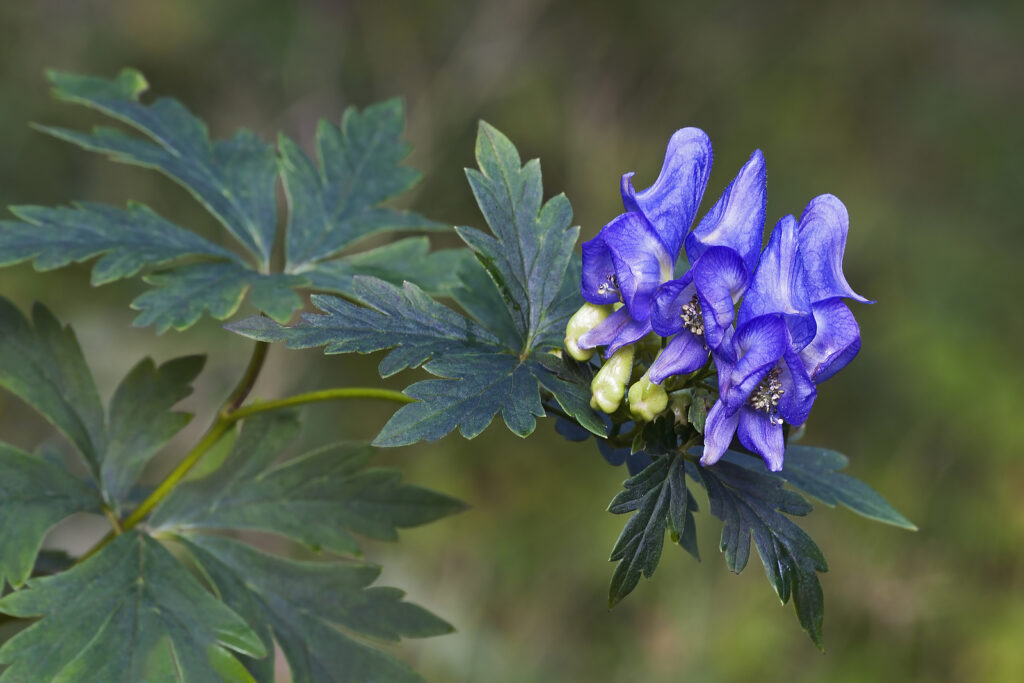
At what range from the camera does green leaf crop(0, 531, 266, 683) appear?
3.91 ft

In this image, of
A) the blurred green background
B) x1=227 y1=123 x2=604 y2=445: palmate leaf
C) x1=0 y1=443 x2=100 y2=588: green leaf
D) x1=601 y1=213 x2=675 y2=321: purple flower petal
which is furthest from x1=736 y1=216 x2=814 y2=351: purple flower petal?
the blurred green background

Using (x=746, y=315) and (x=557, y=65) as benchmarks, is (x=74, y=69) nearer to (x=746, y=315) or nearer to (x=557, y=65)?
(x=557, y=65)

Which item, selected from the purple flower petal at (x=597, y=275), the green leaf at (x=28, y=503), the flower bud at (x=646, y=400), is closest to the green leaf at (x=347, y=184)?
the green leaf at (x=28, y=503)

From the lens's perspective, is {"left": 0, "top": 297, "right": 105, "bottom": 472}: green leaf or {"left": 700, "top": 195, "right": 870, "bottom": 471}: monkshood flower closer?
{"left": 700, "top": 195, "right": 870, "bottom": 471}: monkshood flower

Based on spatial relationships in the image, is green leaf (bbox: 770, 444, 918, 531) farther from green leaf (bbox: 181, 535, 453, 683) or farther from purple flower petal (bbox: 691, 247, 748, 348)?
green leaf (bbox: 181, 535, 453, 683)

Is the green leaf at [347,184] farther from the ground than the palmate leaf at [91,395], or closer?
farther from the ground

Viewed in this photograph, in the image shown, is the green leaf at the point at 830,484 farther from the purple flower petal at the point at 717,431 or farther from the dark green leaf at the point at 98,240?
the dark green leaf at the point at 98,240

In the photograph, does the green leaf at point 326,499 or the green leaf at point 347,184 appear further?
the green leaf at point 347,184

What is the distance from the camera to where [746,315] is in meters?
1.02

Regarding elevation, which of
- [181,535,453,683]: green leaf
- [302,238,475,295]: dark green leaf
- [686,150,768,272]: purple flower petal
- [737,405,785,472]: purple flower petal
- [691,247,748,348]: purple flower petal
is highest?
[686,150,768,272]: purple flower petal

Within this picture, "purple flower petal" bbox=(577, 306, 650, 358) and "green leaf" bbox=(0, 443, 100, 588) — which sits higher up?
"purple flower petal" bbox=(577, 306, 650, 358)

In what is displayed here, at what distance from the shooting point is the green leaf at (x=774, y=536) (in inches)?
40.1

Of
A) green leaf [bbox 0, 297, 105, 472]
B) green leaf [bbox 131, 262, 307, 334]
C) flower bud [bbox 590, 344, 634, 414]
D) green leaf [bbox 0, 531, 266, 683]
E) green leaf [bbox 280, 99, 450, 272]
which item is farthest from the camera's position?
green leaf [bbox 280, 99, 450, 272]

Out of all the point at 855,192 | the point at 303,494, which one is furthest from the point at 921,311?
the point at 303,494
